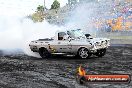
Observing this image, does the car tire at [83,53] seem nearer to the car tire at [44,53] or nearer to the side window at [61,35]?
the side window at [61,35]

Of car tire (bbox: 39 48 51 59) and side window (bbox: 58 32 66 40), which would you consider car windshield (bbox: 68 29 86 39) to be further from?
car tire (bbox: 39 48 51 59)

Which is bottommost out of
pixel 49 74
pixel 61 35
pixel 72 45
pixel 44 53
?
pixel 49 74

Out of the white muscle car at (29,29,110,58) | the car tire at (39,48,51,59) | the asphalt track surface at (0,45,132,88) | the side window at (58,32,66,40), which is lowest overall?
the asphalt track surface at (0,45,132,88)

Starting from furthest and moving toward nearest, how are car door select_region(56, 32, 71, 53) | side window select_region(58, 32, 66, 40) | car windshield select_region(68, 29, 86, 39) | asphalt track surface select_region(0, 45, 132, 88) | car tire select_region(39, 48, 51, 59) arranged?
car tire select_region(39, 48, 51, 59)
side window select_region(58, 32, 66, 40)
car windshield select_region(68, 29, 86, 39)
car door select_region(56, 32, 71, 53)
asphalt track surface select_region(0, 45, 132, 88)

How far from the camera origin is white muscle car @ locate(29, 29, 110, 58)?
17938 mm

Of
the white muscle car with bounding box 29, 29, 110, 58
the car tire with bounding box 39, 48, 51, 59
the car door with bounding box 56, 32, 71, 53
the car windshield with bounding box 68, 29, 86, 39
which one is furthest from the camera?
the car tire with bounding box 39, 48, 51, 59

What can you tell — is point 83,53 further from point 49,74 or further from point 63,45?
point 49,74

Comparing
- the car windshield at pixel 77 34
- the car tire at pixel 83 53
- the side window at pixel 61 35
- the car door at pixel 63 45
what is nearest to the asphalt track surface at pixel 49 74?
the car tire at pixel 83 53

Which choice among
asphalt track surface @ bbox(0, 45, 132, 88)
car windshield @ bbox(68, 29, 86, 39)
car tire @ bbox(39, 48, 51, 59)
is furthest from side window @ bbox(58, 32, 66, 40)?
asphalt track surface @ bbox(0, 45, 132, 88)

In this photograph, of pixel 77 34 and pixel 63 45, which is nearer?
pixel 63 45

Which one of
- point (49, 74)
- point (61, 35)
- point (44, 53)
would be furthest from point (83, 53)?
point (49, 74)

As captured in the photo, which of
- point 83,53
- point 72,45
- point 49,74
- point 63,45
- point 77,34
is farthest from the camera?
point 77,34

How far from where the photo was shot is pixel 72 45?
719 inches

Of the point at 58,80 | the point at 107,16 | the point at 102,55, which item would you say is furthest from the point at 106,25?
the point at 58,80
